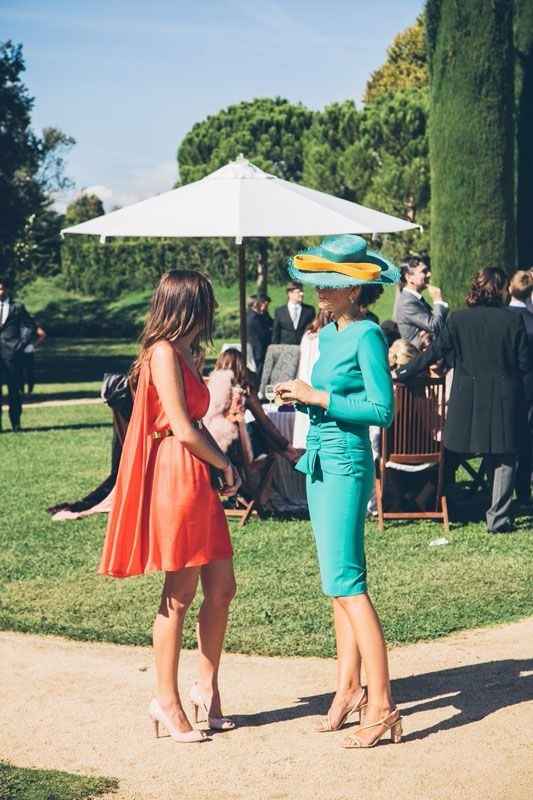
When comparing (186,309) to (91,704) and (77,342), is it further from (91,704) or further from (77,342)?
(77,342)

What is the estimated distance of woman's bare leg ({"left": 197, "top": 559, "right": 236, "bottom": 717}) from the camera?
4980mm

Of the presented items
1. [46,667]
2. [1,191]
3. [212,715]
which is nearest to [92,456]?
[46,667]

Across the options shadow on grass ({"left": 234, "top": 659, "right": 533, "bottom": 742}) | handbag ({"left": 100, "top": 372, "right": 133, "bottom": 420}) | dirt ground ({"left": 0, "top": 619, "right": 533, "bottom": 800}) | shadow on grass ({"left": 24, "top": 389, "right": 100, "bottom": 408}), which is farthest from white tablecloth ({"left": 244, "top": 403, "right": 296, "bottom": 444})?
shadow on grass ({"left": 24, "top": 389, "right": 100, "bottom": 408})

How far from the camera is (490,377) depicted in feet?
29.6

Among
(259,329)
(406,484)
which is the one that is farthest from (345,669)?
(259,329)

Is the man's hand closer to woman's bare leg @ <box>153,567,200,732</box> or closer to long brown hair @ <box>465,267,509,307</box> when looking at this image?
long brown hair @ <box>465,267,509,307</box>

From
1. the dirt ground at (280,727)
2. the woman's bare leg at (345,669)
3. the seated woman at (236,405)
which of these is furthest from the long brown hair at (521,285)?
the woman's bare leg at (345,669)

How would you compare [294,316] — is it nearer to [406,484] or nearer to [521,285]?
[521,285]

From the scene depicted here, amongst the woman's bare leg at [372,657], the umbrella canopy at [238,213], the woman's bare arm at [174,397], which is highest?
the umbrella canopy at [238,213]

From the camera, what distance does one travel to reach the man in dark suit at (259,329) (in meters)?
17.8

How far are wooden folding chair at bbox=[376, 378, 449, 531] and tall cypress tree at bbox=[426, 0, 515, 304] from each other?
35.1 feet

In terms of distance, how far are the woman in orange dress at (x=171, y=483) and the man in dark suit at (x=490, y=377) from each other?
14.2 feet

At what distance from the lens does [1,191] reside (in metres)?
27.9

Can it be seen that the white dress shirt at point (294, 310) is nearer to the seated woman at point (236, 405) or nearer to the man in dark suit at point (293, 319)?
the man in dark suit at point (293, 319)
